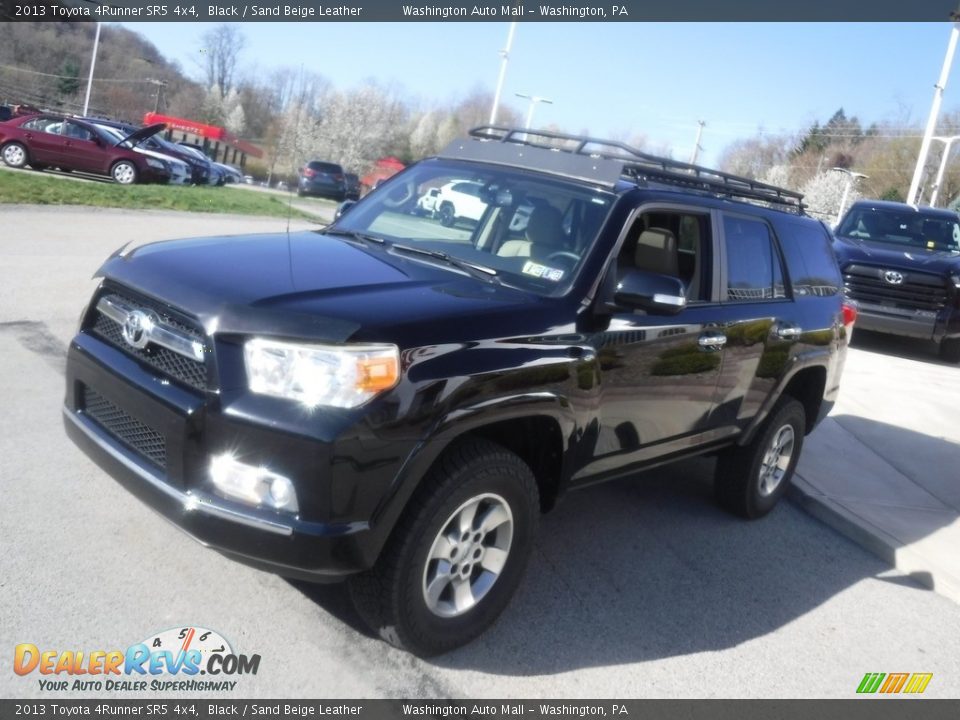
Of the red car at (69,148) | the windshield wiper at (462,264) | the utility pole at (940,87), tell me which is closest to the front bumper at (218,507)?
the windshield wiper at (462,264)

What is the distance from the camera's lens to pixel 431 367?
3.26 m

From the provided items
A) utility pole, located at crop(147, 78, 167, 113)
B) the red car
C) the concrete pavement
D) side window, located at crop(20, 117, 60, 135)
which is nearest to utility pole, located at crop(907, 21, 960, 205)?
the concrete pavement

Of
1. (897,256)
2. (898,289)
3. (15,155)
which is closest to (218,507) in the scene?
(898,289)

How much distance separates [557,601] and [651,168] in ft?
7.50

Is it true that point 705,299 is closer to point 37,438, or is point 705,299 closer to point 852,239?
point 37,438

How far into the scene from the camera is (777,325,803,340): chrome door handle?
5489 millimetres

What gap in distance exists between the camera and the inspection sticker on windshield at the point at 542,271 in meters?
4.11

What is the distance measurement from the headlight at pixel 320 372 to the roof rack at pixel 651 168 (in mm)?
2062

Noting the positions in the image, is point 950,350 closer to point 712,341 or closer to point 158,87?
point 712,341

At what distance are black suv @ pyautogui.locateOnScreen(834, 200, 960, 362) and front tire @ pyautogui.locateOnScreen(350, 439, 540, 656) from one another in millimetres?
11565

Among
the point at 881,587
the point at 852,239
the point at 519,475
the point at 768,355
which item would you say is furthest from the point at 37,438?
the point at 852,239

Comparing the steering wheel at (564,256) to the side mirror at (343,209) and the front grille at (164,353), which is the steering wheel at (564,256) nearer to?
the side mirror at (343,209)
